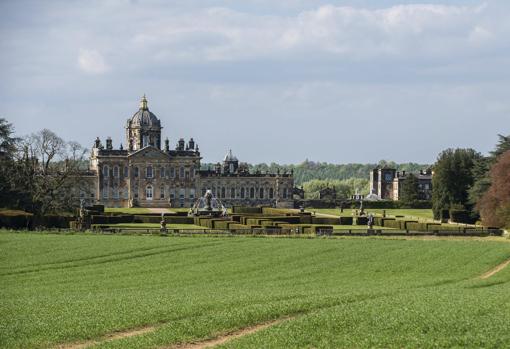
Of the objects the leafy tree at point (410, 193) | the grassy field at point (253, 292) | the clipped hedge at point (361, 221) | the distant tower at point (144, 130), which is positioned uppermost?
the distant tower at point (144, 130)

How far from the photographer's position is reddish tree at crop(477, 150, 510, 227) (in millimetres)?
65062

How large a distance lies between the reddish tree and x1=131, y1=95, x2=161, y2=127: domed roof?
6415 cm

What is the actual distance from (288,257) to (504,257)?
899 centimetres

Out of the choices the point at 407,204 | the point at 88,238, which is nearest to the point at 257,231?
the point at 88,238

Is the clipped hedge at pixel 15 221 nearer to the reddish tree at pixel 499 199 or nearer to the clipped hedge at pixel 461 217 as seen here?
the reddish tree at pixel 499 199

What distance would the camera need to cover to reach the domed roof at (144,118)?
128125 millimetres

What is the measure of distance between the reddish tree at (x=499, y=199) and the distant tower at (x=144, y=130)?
6357 cm

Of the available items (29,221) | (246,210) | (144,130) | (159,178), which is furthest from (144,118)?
(29,221)

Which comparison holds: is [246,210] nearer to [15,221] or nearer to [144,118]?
[144,118]

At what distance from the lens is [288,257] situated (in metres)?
39.7

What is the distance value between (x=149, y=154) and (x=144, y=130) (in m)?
5.15

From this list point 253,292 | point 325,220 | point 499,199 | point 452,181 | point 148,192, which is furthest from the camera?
point 148,192

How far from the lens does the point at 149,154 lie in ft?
406

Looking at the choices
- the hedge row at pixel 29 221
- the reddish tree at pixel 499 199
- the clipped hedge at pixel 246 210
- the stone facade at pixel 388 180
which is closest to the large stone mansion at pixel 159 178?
the clipped hedge at pixel 246 210
